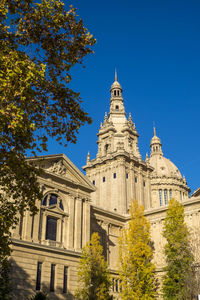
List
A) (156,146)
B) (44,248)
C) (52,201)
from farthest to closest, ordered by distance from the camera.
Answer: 1. (156,146)
2. (52,201)
3. (44,248)

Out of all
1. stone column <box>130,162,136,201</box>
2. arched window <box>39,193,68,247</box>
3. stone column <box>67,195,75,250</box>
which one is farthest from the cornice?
stone column <box>130,162,136,201</box>

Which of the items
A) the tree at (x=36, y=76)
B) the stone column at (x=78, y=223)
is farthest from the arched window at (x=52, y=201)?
the tree at (x=36, y=76)

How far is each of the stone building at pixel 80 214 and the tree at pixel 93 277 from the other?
5.42 feet

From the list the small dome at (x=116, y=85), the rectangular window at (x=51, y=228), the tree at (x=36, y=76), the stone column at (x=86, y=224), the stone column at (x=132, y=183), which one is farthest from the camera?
the small dome at (x=116, y=85)

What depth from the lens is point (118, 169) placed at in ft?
225

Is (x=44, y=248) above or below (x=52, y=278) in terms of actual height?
above

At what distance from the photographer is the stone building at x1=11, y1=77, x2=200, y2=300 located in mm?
36344

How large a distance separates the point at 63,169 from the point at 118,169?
26.4 meters

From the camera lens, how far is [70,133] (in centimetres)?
1759

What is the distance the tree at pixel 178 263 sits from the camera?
123ft

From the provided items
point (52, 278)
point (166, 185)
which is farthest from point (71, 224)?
point (166, 185)

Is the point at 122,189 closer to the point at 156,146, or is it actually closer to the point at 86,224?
the point at 86,224

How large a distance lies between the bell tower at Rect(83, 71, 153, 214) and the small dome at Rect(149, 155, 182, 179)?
84.4ft

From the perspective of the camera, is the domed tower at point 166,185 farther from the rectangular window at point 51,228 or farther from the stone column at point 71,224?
the rectangular window at point 51,228
